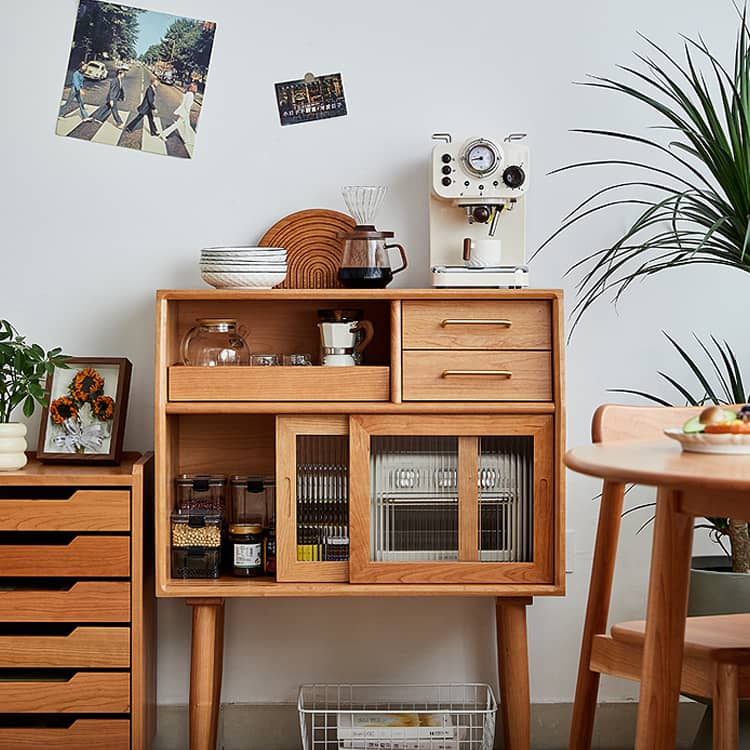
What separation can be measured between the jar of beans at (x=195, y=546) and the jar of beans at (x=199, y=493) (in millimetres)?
83

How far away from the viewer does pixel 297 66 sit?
2.91m

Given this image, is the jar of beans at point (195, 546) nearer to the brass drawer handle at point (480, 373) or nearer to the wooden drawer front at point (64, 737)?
the wooden drawer front at point (64, 737)

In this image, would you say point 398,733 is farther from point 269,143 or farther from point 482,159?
point 269,143

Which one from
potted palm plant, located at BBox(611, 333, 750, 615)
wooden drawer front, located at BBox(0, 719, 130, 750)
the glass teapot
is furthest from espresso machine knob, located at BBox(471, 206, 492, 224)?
wooden drawer front, located at BBox(0, 719, 130, 750)

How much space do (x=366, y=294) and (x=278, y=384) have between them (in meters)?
0.30

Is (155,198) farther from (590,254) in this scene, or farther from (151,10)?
(590,254)

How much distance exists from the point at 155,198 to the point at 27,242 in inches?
14.0

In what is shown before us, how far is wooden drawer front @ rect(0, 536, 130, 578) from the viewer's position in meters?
2.56

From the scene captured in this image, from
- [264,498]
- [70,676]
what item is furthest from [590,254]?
[70,676]

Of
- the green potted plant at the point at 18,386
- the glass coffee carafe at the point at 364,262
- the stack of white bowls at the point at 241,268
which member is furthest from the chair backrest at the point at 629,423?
the green potted plant at the point at 18,386

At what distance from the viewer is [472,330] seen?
2.61 metres

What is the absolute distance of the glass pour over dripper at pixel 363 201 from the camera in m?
2.81

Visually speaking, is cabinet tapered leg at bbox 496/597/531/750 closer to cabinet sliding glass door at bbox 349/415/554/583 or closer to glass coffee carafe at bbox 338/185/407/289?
cabinet sliding glass door at bbox 349/415/554/583

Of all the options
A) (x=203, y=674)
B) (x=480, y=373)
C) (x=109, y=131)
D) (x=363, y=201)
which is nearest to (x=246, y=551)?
(x=203, y=674)
